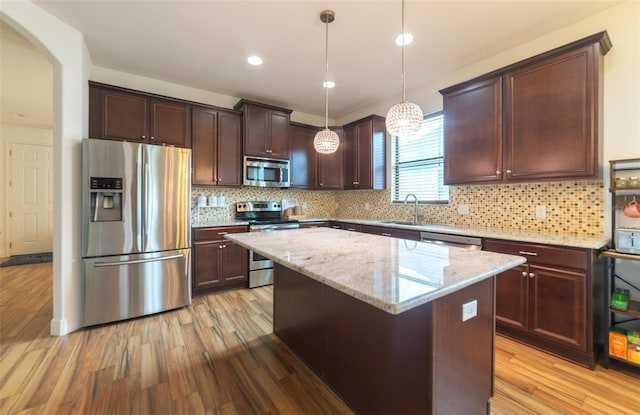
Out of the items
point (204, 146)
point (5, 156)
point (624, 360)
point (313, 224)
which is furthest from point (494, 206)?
point (5, 156)

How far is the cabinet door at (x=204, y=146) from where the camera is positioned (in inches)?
140

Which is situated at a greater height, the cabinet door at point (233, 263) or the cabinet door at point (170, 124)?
the cabinet door at point (170, 124)

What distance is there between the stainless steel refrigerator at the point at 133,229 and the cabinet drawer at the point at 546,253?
126 inches

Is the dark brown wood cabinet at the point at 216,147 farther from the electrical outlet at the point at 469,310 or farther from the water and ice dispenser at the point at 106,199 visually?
the electrical outlet at the point at 469,310

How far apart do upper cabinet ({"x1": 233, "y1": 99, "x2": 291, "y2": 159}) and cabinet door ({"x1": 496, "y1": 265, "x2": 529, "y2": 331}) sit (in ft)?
10.6

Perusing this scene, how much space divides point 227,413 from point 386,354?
986mm

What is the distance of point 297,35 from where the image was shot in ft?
8.38

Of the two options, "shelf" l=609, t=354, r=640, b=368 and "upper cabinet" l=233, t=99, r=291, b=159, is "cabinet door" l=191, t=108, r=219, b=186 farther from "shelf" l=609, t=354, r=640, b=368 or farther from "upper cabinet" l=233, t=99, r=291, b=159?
"shelf" l=609, t=354, r=640, b=368

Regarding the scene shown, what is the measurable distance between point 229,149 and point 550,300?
12.7 feet

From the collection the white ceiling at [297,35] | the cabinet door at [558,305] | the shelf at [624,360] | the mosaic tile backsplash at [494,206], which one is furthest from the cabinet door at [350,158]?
the shelf at [624,360]

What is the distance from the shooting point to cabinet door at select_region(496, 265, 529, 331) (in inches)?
87.7

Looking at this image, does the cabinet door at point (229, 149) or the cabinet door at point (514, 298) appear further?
the cabinet door at point (229, 149)

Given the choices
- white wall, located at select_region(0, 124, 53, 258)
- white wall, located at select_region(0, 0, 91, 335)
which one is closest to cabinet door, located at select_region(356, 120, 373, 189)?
white wall, located at select_region(0, 0, 91, 335)

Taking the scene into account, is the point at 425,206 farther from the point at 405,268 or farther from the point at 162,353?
the point at 162,353
